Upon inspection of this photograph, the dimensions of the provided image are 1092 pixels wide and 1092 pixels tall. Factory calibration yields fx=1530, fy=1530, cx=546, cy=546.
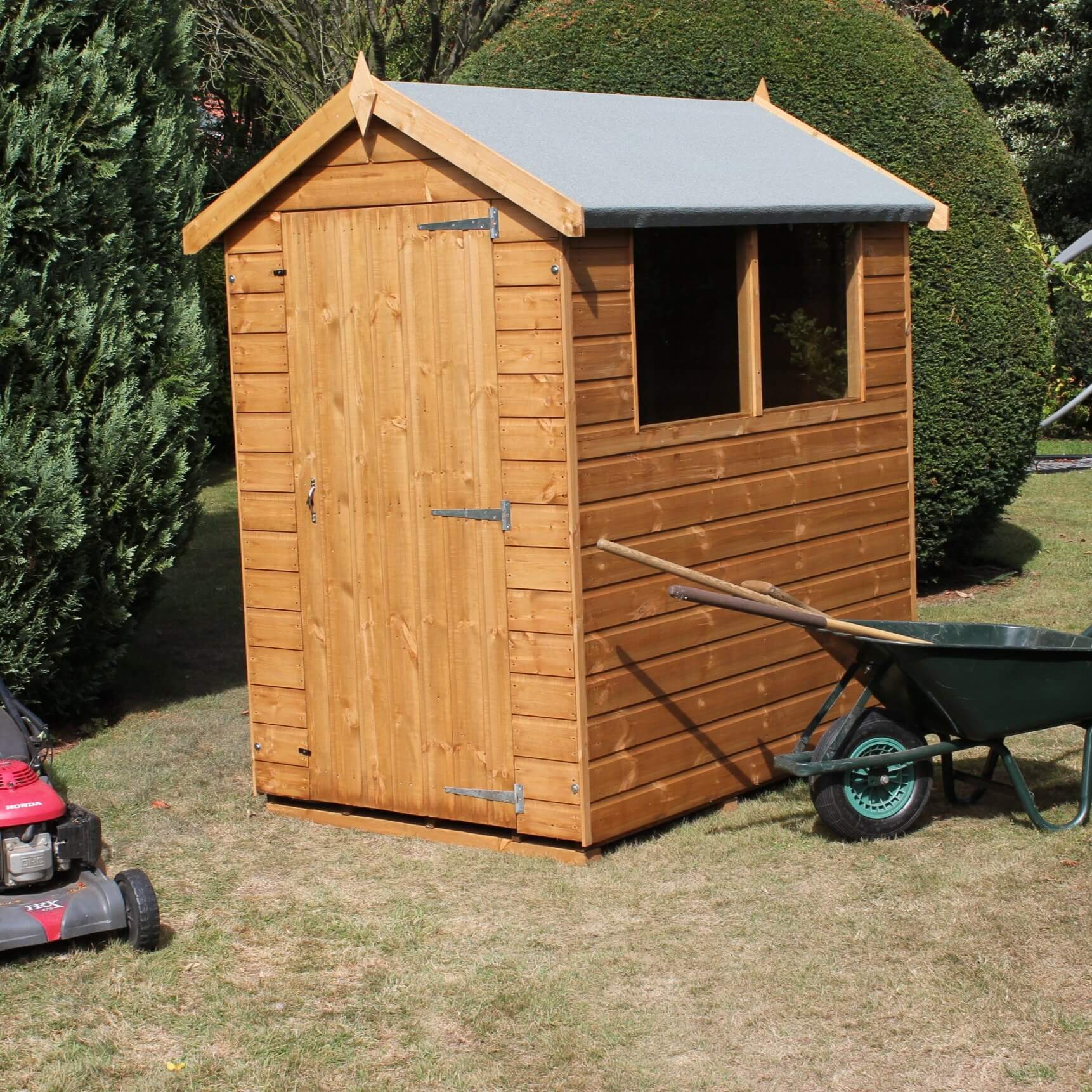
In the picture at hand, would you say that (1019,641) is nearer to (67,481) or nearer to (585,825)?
(585,825)

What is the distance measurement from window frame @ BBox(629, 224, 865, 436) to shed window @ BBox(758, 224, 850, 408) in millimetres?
25

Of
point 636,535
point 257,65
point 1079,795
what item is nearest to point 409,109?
point 636,535

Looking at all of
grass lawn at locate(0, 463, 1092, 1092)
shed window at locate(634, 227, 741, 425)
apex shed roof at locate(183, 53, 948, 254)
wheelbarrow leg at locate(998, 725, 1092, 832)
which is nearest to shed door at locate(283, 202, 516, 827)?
apex shed roof at locate(183, 53, 948, 254)

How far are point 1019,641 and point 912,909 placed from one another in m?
1.32

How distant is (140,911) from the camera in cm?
484

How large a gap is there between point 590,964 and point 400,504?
1.95 metres

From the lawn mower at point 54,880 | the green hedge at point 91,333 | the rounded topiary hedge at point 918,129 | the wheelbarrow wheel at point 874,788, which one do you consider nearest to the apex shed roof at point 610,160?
the green hedge at point 91,333

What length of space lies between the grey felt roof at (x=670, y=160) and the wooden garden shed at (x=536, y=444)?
0.02 m

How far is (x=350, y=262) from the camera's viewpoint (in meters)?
5.84

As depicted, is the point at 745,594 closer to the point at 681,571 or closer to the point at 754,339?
the point at 681,571

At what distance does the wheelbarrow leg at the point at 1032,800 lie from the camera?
5559 millimetres

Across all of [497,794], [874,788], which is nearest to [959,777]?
[874,788]

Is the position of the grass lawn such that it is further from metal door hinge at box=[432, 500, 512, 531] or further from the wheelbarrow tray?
metal door hinge at box=[432, 500, 512, 531]

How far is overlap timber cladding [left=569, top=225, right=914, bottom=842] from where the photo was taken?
5508 mm
